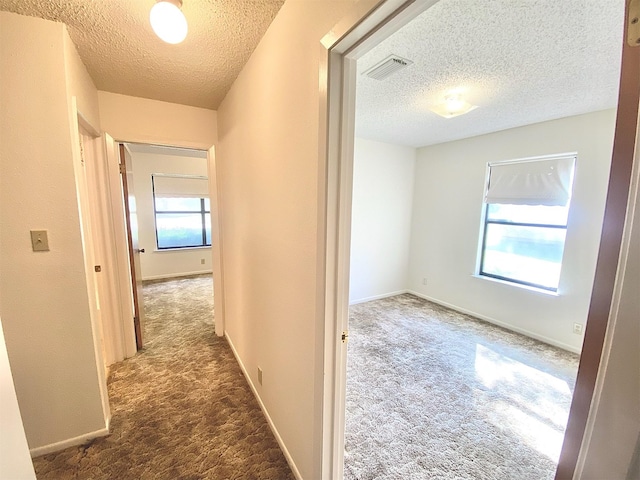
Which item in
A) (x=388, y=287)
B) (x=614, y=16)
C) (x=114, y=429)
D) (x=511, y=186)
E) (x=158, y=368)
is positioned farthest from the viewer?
(x=388, y=287)

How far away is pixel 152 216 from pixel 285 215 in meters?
5.04

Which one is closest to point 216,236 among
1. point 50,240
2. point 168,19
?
point 50,240

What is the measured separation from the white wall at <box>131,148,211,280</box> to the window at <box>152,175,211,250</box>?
0.39ft

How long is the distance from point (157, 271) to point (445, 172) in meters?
5.63

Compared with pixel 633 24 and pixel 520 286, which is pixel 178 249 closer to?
pixel 520 286

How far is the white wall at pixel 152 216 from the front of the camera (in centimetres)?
517

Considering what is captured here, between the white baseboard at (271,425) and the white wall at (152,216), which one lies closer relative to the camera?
the white baseboard at (271,425)

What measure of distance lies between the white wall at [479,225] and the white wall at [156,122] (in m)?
3.32

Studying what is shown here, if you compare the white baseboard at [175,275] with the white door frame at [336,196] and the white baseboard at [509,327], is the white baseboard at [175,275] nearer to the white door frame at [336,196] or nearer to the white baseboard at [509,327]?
the white baseboard at [509,327]

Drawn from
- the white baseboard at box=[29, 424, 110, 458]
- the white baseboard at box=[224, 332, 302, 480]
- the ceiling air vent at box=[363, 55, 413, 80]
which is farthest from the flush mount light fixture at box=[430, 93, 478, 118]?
the white baseboard at box=[29, 424, 110, 458]

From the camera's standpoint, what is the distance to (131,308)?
2656 millimetres

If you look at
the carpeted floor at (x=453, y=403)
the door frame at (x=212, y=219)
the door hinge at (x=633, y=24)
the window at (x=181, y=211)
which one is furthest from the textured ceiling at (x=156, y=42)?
the window at (x=181, y=211)

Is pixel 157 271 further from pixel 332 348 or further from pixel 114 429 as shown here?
pixel 332 348

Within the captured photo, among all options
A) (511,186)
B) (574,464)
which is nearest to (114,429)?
(574,464)
